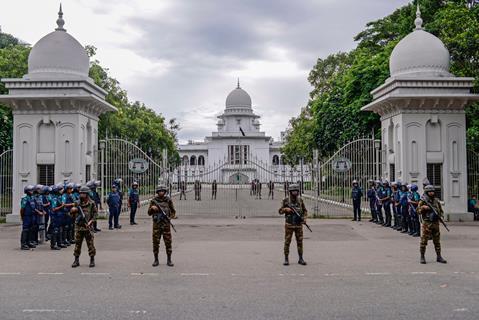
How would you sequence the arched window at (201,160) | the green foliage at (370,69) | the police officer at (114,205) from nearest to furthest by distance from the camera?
the police officer at (114,205) < the green foliage at (370,69) < the arched window at (201,160)

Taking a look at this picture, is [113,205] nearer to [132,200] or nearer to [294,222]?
[132,200]

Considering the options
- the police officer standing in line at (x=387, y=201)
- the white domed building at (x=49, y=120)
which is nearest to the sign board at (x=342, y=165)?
the police officer standing in line at (x=387, y=201)

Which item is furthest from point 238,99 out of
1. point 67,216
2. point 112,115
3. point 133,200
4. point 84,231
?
point 84,231

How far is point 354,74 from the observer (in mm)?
29625

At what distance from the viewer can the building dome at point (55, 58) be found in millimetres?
18953

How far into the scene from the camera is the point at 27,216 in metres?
12.8

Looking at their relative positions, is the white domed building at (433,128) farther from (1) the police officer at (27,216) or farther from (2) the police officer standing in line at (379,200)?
(1) the police officer at (27,216)

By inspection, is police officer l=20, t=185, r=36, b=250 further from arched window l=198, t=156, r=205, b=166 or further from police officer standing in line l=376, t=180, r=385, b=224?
arched window l=198, t=156, r=205, b=166

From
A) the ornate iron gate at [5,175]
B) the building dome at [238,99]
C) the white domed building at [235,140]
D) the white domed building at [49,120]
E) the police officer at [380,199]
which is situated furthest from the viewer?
the building dome at [238,99]

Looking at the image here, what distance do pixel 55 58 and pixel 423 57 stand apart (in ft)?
43.1

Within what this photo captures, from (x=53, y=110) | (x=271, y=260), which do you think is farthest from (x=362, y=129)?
(x=271, y=260)

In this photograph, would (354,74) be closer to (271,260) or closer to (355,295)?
(271,260)

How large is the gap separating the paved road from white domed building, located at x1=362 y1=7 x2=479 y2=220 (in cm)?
436

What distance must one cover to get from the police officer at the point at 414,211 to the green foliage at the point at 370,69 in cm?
733
